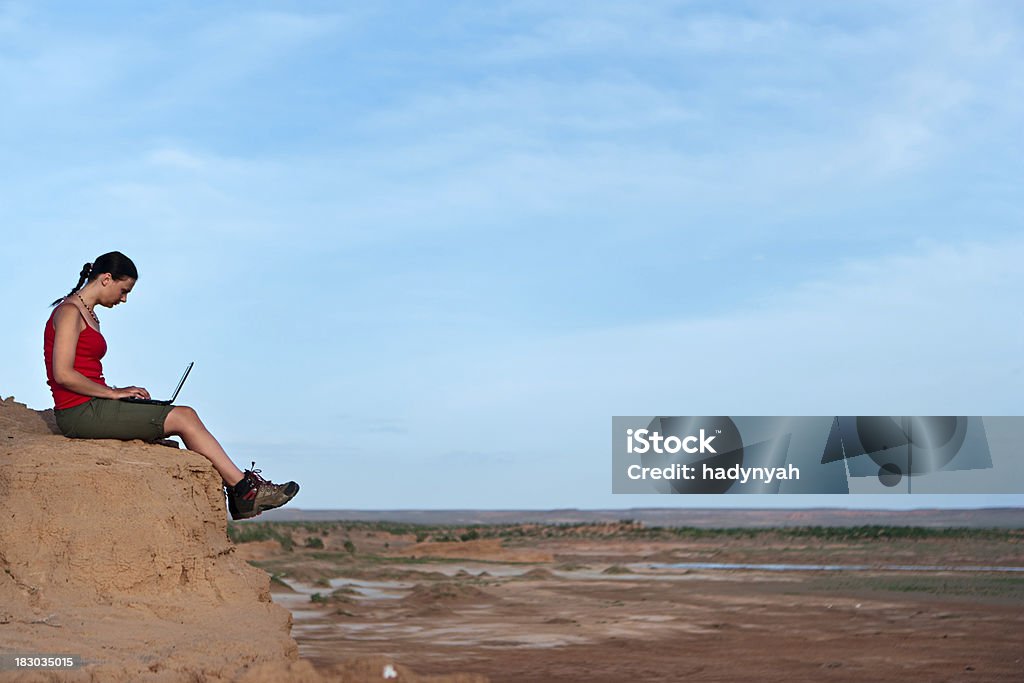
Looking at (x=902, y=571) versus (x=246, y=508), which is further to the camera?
(x=902, y=571)

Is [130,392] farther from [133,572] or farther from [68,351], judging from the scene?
[133,572]

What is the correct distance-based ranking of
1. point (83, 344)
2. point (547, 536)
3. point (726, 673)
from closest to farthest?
point (83, 344) → point (726, 673) → point (547, 536)

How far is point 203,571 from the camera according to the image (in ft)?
20.3

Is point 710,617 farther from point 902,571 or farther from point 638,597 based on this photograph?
point 902,571

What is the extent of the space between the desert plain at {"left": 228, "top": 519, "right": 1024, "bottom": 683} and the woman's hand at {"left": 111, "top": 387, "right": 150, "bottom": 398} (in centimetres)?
597

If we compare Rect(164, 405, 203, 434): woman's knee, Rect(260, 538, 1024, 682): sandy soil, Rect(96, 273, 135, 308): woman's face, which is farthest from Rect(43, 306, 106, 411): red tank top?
Rect(260, 538, 1024, 682): sandy soil

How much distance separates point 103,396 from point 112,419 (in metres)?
0.16

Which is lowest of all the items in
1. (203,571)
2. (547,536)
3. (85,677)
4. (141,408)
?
(547,536)

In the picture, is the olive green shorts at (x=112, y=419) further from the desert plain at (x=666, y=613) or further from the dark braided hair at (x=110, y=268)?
the desert plain at (x=666, y=613)

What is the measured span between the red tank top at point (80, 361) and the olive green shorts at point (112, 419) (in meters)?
0.05

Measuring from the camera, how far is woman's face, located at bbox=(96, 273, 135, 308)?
20.5ft

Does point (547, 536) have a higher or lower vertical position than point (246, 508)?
lower

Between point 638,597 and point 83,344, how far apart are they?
17678 millimetres

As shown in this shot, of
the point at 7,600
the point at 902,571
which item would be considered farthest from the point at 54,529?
the point at 902,571
